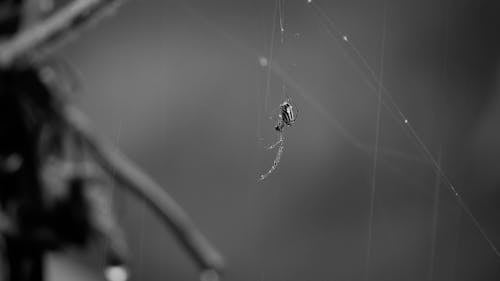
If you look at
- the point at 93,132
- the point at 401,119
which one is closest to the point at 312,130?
the point at 401,119

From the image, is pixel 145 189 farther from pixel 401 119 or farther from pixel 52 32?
pixel 401 119

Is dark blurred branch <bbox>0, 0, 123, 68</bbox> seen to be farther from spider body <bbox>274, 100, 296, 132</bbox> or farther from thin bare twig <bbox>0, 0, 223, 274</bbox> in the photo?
spider body <bbox>274, 100, 296, 132</bbox>

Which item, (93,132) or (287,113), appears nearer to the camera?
(93,132)

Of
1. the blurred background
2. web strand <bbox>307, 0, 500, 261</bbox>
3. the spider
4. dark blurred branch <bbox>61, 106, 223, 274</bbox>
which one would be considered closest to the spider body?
the spider

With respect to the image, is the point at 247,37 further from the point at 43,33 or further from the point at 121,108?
the point at 43,33

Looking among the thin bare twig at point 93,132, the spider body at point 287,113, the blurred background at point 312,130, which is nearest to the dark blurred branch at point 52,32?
the thin bare twig at point 93,132
